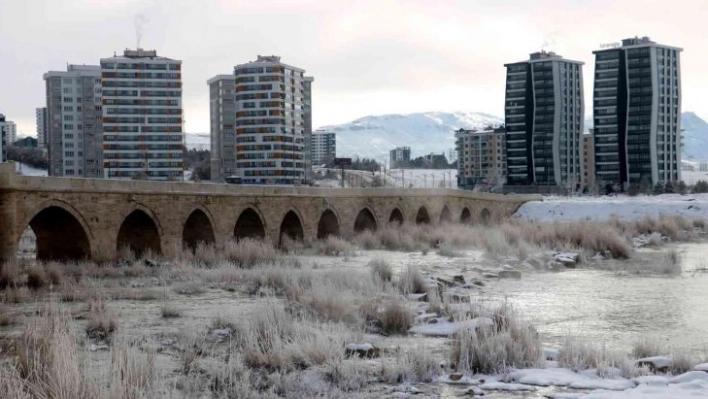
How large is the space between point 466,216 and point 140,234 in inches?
1124

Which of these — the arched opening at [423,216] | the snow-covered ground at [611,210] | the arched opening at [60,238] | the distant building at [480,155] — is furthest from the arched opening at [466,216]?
the distant building at [480,155]

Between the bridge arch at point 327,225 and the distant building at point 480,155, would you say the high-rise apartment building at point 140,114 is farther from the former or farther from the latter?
the distant building at point 480,155

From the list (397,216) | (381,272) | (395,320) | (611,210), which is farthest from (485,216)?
(395,320)

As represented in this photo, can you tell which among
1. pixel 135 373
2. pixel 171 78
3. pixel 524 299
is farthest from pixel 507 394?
pixel 171 78

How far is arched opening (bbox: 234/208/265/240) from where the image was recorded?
2889 cm

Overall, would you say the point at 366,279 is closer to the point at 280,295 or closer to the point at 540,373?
the point at 280,295

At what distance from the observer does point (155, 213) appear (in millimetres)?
23391

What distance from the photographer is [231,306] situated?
44.5ft

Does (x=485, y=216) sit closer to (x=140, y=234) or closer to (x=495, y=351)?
(x=140, y=234)

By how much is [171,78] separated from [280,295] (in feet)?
225

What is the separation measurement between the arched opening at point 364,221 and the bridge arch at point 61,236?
727 inches

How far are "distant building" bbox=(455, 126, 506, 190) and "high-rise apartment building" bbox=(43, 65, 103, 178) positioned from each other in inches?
2055

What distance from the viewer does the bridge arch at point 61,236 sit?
20.8 meters

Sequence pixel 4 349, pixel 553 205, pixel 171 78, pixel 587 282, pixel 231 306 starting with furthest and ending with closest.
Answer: pixel 171 78 → pixel 553 205 → pixel 587 282 → pixel 231 306 → pixel 4 349
